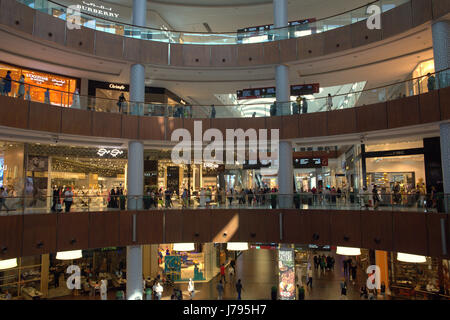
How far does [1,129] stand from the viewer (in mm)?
14594

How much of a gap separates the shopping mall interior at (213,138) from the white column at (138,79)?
10 cm

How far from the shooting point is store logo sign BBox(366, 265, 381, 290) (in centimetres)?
1989

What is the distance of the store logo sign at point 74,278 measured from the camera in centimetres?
2088

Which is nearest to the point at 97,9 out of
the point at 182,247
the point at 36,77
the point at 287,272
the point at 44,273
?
the point at 36,77

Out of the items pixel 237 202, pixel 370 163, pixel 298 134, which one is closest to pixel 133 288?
pixel 237 202

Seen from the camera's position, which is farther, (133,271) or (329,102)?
(329,102)

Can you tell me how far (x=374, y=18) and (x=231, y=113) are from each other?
27.8ft

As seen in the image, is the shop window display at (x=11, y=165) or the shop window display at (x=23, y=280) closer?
the shop window display at (x=11, y=165)

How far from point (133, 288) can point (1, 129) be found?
9.68m

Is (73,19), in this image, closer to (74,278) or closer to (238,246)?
(238,246)

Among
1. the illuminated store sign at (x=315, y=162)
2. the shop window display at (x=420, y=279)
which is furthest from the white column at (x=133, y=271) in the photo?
the shop window display at (x=420, y=279)

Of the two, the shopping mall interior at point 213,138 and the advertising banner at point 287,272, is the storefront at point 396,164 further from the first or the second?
the advertising banner at point 287,272

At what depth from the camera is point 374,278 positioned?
66.8ft

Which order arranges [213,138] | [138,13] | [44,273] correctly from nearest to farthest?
[213,138] < [138,13] < [44,273]
